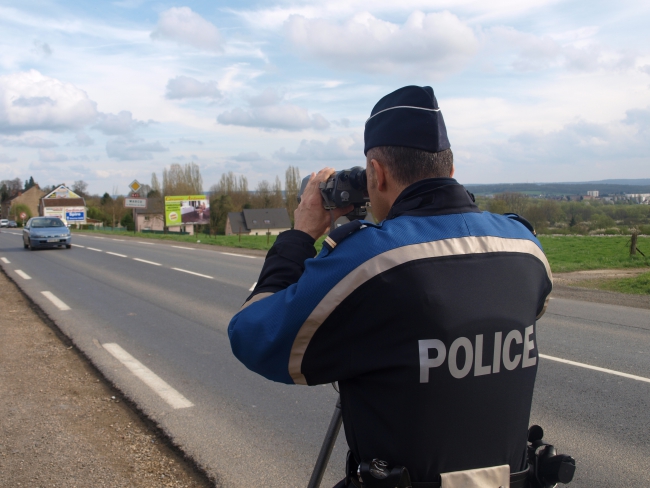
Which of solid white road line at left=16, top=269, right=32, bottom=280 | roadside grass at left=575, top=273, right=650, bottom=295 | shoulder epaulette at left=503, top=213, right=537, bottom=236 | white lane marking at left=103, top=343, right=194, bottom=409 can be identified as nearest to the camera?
shoulder epaulette at left=503, top=213, right=537, bottom=236

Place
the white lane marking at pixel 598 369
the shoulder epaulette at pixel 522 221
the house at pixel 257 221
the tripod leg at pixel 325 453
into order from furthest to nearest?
the house at pixel 257 221 < the white lane marking at pixel 598 369 < the tripod leg at pixel 325 453 < the shoulder epaulette at pixel 522 221

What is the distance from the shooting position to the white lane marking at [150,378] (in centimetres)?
500

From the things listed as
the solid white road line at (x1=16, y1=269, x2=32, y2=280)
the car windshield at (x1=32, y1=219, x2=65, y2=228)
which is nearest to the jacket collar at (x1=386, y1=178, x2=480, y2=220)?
the solid white road line at (x1=16, y1=269, x2=32, y2=280)

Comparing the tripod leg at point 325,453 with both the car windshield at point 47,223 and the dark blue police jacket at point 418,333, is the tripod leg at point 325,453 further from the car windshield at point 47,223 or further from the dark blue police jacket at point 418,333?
the car windshield at point 47,223

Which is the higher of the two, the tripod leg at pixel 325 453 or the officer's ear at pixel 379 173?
the officer's ear at pixel 379 173

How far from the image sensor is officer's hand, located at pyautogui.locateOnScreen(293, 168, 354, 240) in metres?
1.87

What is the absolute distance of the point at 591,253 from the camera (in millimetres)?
17984

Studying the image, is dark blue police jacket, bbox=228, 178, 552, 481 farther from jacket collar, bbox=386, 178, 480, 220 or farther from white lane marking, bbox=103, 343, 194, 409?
white lane marking, bbox=103, 343, 194, 409

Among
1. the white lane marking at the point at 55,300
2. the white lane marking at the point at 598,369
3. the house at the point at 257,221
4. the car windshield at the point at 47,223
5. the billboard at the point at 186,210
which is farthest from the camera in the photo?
the house at the point at 257,221

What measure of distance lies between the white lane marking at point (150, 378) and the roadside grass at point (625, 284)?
9.67 m

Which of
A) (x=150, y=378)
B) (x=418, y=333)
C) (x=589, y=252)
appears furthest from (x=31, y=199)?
(x=418, y=333)

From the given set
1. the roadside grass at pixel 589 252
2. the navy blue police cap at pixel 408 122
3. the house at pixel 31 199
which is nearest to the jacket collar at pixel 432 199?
the navy blue police cap at pixel 408 122

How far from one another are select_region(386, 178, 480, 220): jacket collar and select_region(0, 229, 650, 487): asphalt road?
252 cm

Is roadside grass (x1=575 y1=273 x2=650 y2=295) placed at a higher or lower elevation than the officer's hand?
lower
